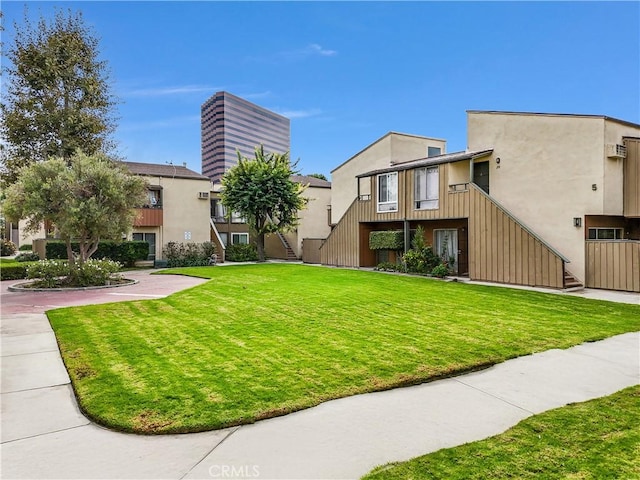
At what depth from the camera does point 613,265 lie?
1277 cm

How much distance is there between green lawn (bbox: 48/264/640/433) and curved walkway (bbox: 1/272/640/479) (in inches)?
9.1

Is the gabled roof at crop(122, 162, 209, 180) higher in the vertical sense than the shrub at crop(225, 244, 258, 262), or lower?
higher

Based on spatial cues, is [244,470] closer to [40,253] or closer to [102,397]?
[102,397]

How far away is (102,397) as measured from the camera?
13.7 ft

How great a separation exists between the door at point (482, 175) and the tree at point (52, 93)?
19856 mm

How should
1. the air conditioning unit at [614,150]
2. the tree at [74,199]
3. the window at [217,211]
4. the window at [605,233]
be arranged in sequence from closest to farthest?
1. the tree at [74,199]
2. the air conditioning unit at [614,150]
3. the window at [605,233]
4. the window at [217,211]

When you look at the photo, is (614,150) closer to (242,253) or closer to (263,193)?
(263,193)

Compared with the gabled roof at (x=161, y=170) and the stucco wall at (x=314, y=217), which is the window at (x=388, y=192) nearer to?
the stucco wall at (x=314, y=217)

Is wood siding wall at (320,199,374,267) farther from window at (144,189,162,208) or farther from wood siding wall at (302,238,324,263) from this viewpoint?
window at (144,189,162,208)

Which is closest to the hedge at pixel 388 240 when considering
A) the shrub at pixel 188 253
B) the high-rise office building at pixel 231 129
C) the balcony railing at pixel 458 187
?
the balcony railing at pixel 458 187

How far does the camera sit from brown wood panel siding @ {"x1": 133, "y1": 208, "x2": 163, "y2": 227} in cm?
2391

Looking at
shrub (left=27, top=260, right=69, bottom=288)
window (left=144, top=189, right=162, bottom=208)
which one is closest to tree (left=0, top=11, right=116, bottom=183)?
window (left=144, top=189, right=162, bottom=208)

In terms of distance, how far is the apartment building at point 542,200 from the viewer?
13148 mm

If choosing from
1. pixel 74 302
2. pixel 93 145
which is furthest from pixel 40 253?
pixel 74 302
